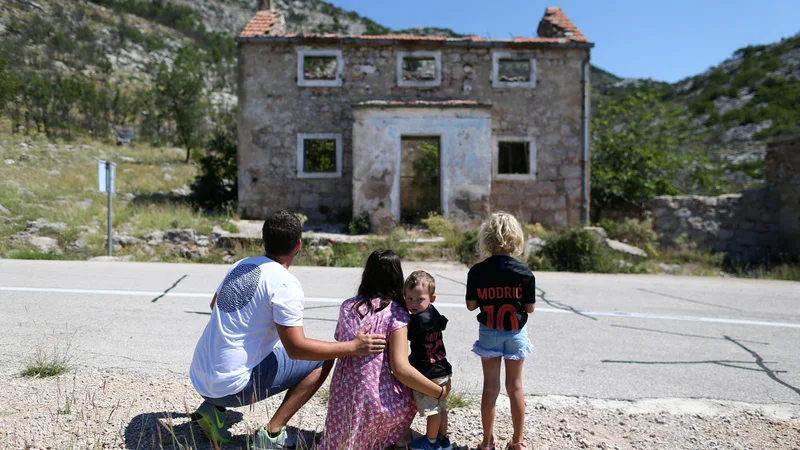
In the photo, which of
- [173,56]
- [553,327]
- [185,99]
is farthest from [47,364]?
[173,56]

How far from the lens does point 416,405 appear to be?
3121 millimetres

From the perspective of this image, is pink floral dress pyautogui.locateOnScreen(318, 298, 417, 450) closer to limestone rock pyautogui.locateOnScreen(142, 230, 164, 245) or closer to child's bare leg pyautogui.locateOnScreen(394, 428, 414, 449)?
child's bare leg pyautogui.locateOnScreen(394, 428, 414, 449)

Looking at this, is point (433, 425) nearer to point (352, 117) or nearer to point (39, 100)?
point (352, 117)

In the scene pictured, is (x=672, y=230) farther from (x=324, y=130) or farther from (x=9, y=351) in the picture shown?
(x=9, y=351)

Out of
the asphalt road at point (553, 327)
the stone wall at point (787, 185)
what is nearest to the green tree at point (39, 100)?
the asphalt road at point (553, 327)

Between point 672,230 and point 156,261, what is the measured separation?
13.2 m

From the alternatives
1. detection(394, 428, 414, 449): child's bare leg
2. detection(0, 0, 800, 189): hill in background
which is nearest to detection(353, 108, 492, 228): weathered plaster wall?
detection(0, 0, 800, 189): hill in background

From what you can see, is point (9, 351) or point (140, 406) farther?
point (9, 351)

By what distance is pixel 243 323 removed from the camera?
3.04 metres

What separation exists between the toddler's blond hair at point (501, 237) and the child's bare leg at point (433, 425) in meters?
1.04

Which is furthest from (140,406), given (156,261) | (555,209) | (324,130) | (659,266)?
(555,209)

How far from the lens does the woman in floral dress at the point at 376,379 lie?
2945 mm

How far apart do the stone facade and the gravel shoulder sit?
1177 cm

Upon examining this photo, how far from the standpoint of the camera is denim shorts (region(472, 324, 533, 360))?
3.30m
